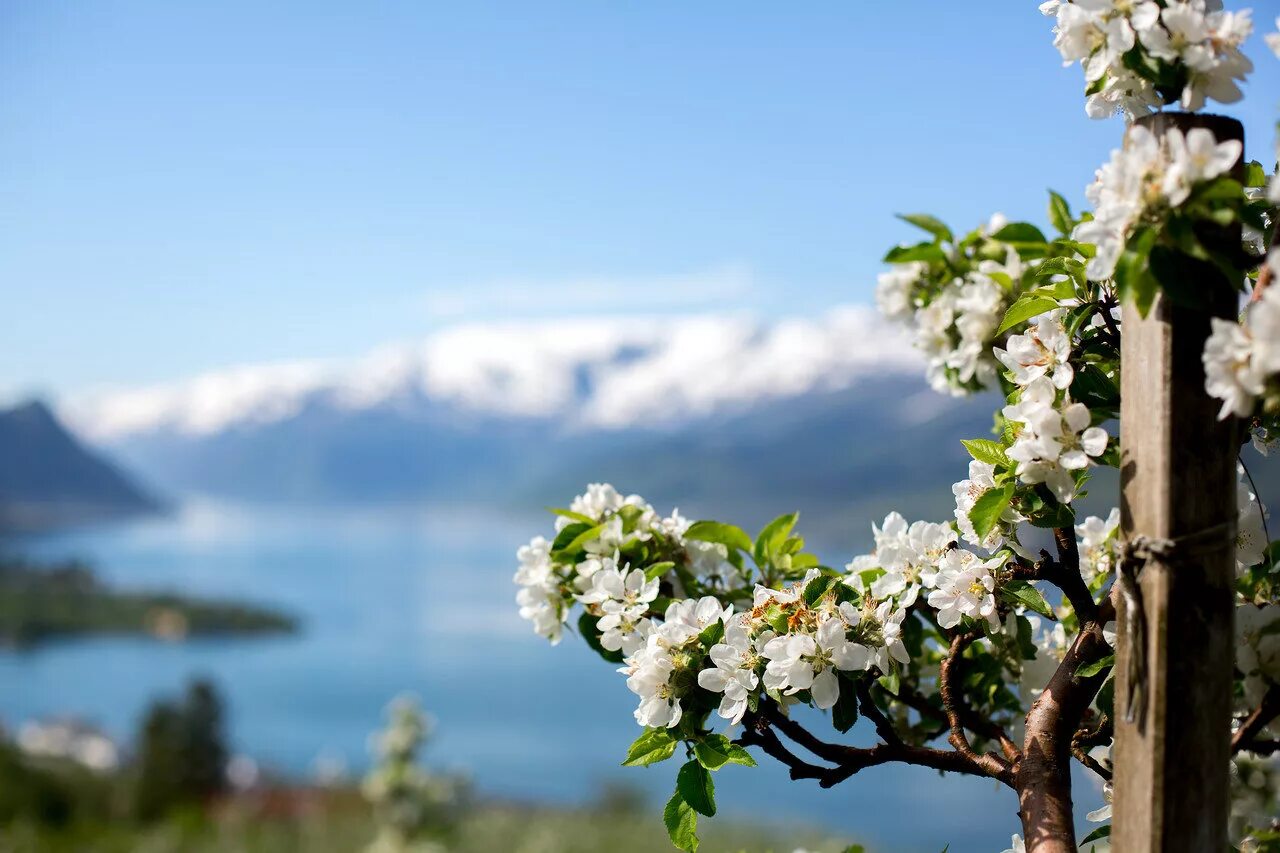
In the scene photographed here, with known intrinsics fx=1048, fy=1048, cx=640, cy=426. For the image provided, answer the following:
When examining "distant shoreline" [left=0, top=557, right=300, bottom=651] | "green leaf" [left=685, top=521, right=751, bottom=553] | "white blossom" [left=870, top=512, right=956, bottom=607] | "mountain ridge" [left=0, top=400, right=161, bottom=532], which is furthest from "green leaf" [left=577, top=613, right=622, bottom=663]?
"mountain ridge" [left=0, top=400, right=161, bottom=532]

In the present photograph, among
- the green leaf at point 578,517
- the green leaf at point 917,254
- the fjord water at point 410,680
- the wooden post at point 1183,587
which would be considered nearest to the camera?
the wooden post at point 1183,587

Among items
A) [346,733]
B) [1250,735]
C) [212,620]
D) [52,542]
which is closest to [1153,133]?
[1250,735]

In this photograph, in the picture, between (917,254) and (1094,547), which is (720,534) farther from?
(917,254)

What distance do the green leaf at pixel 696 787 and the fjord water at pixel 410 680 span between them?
→ 21 centimetres

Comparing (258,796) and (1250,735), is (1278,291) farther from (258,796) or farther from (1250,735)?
(258,796)

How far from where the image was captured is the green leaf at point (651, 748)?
992 mm

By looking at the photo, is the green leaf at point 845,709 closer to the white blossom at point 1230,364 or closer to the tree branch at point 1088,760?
the tree branch at point 1088,760

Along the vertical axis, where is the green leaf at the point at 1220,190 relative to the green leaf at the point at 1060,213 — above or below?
below

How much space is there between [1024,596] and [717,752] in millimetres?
312

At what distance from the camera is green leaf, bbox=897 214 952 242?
60.8 inches

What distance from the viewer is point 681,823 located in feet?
3.26

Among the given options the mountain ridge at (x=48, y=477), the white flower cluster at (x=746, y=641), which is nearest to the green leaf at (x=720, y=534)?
the white flower cluster at (x=746, y=641)

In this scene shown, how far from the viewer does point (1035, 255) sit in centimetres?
147

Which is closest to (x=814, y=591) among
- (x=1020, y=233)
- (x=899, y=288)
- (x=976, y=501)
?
Answer: (x=976, y=501)
